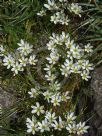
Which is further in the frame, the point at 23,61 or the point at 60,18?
the point at 60,18

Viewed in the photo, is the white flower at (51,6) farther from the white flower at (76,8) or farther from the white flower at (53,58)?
the white flower at (53,58)

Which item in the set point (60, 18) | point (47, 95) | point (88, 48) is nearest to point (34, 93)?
point (47, 95)

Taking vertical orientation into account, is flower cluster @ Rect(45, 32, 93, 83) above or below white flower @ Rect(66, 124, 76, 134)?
above

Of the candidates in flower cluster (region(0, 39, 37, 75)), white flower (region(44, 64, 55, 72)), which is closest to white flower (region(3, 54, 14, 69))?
flower cluster (region(0, 39, 37, 75))

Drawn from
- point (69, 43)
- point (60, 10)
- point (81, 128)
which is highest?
point (60, 10)

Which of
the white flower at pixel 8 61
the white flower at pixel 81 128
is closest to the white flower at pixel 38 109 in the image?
the white flower at pixel 81 128

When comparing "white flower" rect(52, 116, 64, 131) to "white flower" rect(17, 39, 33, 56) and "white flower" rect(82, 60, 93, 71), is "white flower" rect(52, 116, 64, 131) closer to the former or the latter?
"white flower" rect(82, 60, 93, 71)

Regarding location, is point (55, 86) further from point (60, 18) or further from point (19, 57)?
point (60, 18)
